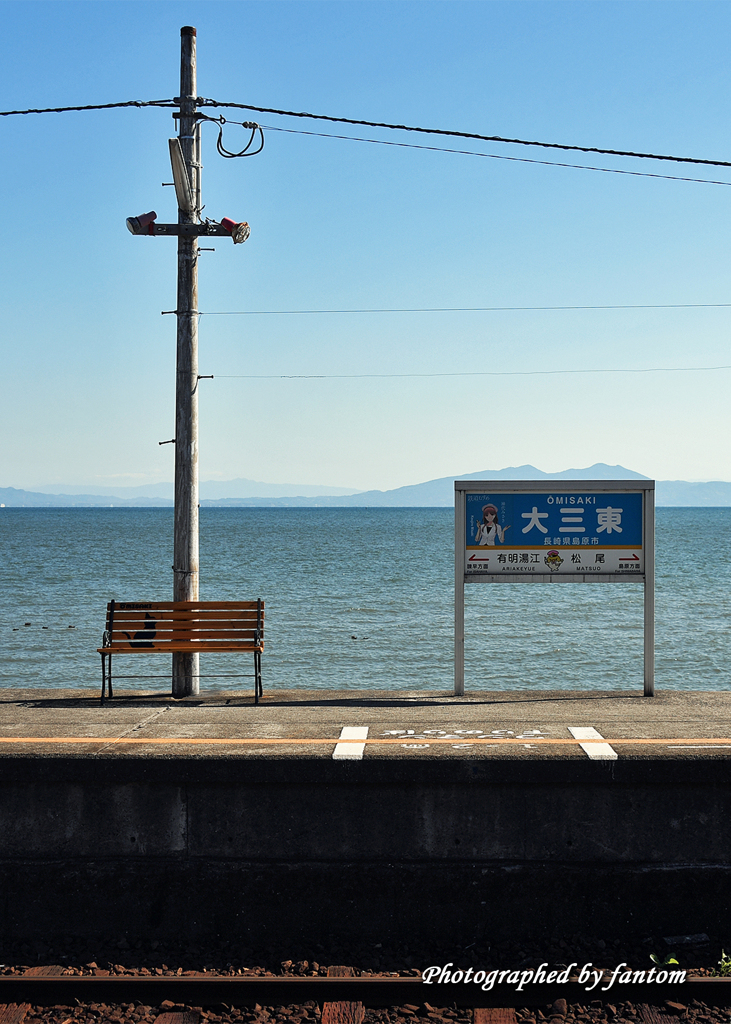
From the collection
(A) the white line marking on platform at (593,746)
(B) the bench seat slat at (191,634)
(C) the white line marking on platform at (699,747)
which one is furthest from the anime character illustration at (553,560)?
(B) the bench seat slat at (191,634)

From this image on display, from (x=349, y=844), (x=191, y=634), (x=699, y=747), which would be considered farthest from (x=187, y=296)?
(x=699, y=747)

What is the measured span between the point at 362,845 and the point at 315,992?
1052mm

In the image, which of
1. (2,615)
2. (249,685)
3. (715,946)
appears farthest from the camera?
(2,615)

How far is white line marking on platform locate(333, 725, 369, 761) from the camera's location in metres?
6.19

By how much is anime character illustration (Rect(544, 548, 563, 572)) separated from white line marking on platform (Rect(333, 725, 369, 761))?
119 inches

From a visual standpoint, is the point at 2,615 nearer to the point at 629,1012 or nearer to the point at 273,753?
the point at 273,753

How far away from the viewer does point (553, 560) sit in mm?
9320

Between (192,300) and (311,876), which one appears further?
(192,300)

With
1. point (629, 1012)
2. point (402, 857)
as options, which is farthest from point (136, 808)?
point (629, 1012)

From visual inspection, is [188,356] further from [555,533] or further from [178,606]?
[555,533]

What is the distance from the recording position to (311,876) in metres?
6.14

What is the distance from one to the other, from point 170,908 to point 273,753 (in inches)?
50.9

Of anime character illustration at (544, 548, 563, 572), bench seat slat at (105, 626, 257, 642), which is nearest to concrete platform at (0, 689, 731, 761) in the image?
bench seat slat at (105, 626, 257, 642)

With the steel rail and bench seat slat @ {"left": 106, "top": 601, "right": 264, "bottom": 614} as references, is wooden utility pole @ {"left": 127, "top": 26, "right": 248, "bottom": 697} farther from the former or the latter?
the steel rail
